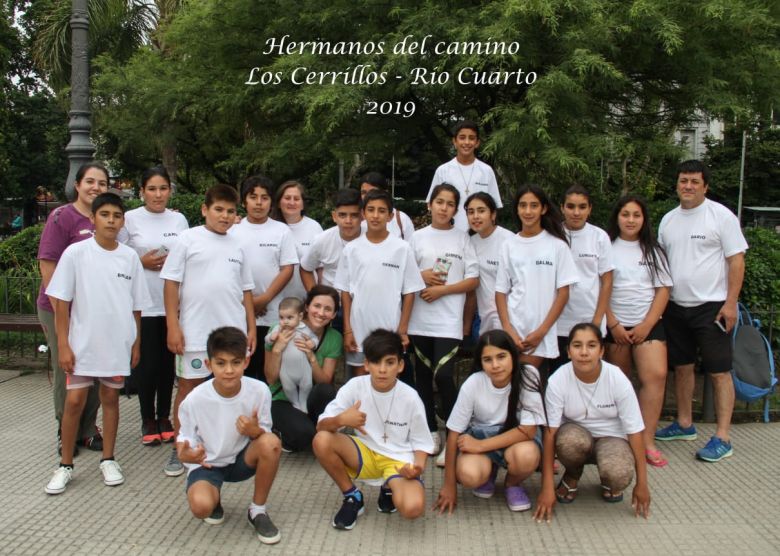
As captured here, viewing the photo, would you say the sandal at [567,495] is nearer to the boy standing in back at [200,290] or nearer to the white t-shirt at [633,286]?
the white t-shirt at [633,286]

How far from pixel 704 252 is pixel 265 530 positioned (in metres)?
3.29

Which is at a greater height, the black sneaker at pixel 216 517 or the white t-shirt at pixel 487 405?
the white t-shirt at pixel 487 405

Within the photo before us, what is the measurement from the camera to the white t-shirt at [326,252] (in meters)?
4.77

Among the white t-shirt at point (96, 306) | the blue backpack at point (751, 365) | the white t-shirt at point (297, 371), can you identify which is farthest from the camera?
the blue backpack at point (751, 365)

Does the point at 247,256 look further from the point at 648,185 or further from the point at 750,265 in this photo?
the point at 648,185

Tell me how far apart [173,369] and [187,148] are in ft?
54.1

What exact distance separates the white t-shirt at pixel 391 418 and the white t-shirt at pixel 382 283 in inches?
28.6

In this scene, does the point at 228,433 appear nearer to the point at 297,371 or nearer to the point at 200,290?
the point at 297,371

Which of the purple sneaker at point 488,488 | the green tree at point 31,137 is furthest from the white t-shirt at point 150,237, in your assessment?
the green tree at point 31,137

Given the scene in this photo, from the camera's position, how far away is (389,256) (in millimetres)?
4301

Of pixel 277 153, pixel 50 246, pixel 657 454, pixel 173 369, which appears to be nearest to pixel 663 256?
pixel 657 454

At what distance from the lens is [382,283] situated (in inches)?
169

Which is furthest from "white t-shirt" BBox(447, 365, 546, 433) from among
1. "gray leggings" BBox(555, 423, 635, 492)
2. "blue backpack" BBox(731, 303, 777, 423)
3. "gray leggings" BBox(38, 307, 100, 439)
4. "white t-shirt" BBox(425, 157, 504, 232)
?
"gray leggings" BBox(38, 307, 100, 439)

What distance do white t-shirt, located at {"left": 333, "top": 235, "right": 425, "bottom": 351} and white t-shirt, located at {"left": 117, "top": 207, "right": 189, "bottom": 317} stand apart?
1.30 m
